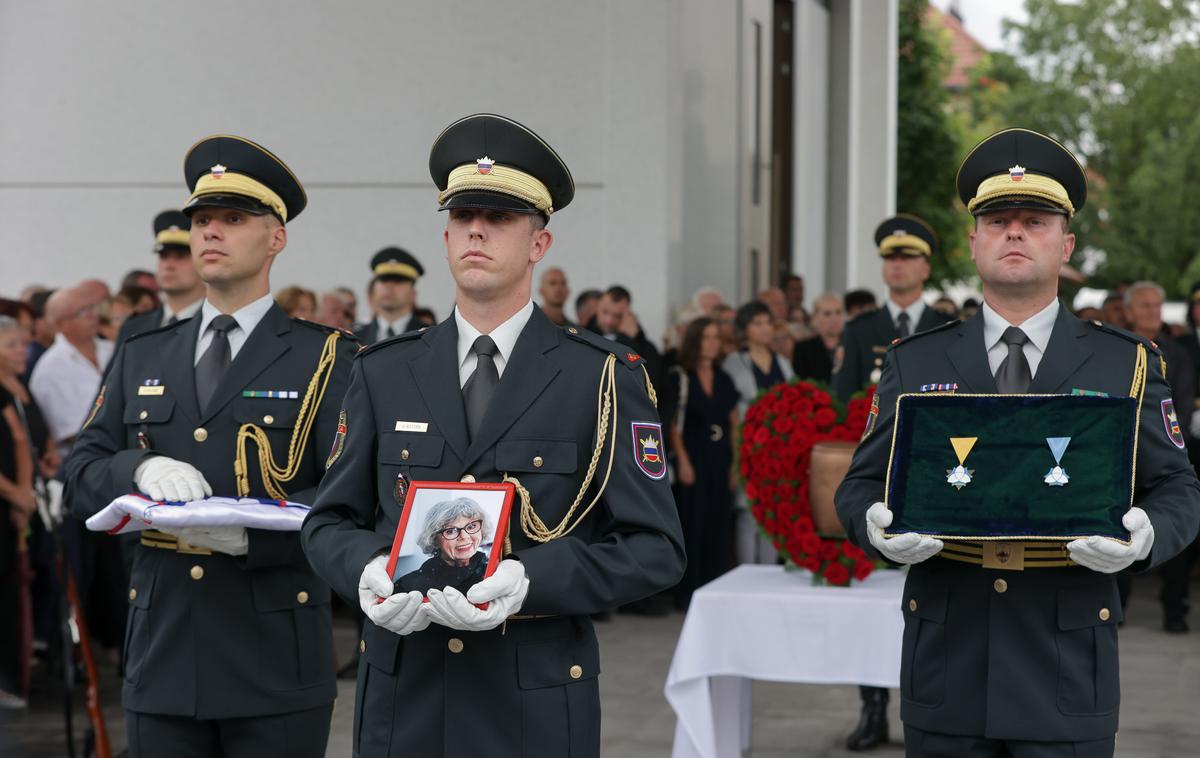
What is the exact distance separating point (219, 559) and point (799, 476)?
9.36 feet

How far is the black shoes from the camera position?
7.20 metres

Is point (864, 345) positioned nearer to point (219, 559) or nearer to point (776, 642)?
point (776, 642)

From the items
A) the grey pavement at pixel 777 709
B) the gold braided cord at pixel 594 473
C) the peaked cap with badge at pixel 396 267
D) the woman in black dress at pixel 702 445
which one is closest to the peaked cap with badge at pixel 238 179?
the gold braided cord at pixel 594 473

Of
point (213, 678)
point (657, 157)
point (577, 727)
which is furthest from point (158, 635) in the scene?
point (657, 157)

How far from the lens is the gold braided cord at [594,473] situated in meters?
3.15

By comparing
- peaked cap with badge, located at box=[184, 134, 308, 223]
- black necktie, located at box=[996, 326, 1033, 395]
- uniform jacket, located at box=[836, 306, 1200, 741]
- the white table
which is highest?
peaked cap with badge, located at box=[184, 134, 308, 223]

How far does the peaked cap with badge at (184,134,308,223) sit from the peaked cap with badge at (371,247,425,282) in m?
4.93

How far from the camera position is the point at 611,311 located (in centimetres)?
1077

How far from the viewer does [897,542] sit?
142 inches

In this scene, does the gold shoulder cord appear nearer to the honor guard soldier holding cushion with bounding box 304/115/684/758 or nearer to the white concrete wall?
the honor guard soldier holding cushion with bounding box 304/115/684/758

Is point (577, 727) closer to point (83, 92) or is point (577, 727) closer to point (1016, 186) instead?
point (1016, 186)

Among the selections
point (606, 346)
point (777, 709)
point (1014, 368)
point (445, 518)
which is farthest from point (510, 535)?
point (777, 709)

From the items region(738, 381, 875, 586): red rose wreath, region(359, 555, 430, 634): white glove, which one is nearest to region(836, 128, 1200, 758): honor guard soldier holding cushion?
region(359, 555, 430, 634): white glove

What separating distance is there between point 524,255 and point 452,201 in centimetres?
18
